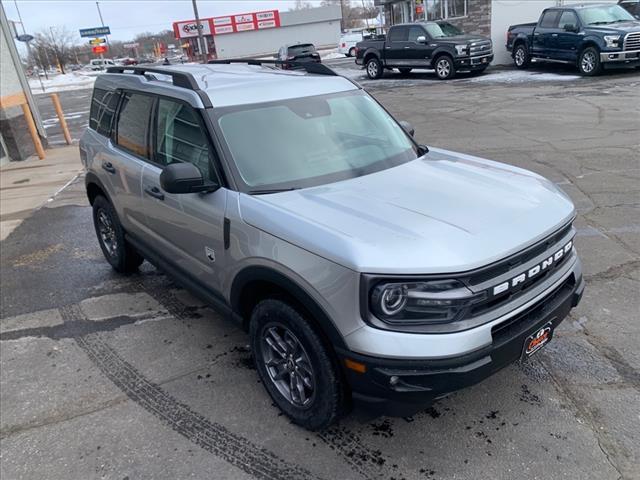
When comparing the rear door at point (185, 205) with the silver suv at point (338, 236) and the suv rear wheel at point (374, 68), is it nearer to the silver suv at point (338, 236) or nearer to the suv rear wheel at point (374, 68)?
the silver suv at point (338, 236)

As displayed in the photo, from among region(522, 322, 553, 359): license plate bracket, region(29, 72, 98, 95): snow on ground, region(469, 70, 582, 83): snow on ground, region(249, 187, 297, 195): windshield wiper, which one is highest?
region(249, 187, 297, 195): windshield wiper

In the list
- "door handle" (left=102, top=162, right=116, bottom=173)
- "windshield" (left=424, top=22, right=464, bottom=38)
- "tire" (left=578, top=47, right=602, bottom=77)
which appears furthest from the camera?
"windshield" (left=424, top=22, right=464, bottom=38)

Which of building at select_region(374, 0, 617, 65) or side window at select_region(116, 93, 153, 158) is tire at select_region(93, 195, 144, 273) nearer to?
side window at select_region(116, 93, 153, 158)

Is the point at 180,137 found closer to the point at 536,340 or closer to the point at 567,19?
the point at 536,340

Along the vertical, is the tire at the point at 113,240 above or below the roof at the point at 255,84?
below

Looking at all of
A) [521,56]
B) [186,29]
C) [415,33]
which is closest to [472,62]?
[521,56]

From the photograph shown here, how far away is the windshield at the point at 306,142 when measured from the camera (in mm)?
3172

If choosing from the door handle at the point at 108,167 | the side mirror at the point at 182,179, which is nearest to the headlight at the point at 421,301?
the side mirror at the point at 182,179

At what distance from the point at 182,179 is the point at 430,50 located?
1782 centimetres

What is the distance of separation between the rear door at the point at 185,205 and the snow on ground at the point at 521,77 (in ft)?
50.3

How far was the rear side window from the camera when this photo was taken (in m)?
4.73

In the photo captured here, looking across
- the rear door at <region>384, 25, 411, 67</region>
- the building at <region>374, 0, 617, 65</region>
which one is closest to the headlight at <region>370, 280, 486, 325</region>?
the rear door at <region>384, 25, 411, 67</region>

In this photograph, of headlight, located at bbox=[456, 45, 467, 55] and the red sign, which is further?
the red sign

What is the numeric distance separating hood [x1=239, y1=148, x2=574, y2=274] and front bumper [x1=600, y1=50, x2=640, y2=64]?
47.7ft
